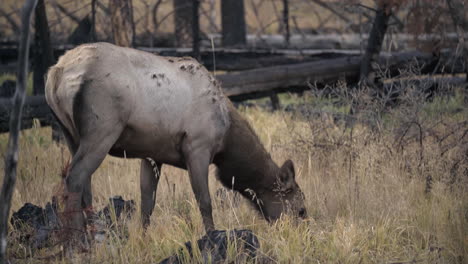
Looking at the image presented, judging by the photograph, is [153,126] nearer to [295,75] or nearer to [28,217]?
[28,217]

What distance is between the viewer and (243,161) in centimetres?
694

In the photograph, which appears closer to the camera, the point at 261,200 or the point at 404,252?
the point at 404,252

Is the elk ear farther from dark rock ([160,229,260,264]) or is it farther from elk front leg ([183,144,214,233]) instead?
dark rock ([160,229,260,264])

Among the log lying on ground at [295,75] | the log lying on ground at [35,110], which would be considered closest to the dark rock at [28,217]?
the log lying on ground at [35,110]

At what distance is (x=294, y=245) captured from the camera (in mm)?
5621

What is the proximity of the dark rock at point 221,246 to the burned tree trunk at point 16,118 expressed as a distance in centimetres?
163

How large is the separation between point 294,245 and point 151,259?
115 centimetres

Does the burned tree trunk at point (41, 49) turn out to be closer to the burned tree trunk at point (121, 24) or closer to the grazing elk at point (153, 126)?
the burned tree trunk at point (121, 24)

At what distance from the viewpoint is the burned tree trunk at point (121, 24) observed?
36.2 feet

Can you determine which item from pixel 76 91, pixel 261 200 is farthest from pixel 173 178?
pixel 76 91

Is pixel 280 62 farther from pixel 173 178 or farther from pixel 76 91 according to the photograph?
pixel 76 91

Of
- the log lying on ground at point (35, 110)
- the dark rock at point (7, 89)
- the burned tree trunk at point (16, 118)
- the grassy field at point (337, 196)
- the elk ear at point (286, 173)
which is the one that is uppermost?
the burned tree trunk at point (16, 118)

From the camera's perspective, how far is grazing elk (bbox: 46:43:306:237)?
561 cm

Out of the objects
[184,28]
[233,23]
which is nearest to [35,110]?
[184,28]
